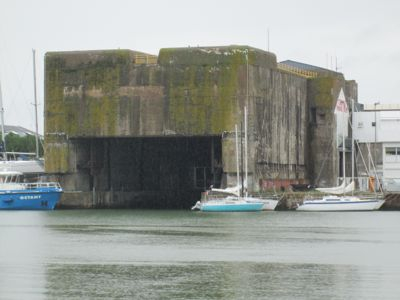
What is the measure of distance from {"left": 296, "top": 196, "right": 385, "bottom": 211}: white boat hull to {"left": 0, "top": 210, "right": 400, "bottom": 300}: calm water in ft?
41.1

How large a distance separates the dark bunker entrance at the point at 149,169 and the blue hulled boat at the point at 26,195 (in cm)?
422

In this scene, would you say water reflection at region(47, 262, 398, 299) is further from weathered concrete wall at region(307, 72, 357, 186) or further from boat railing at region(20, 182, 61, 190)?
weathered concrete wall at region(307, 72, 357, 186)

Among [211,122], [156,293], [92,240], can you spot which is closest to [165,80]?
[211,122]

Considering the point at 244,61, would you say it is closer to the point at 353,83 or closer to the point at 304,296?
the point at 353,83

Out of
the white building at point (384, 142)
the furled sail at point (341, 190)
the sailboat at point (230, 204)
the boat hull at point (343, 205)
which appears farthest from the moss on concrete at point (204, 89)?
the white building at point (384, 142)

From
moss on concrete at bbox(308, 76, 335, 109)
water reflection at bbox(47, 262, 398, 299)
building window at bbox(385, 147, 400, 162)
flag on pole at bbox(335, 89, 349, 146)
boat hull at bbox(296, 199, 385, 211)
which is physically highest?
moss on concrete at bbox(308, 76, 335, 109)

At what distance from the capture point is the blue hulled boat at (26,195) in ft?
291

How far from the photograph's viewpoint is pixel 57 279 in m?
39.6

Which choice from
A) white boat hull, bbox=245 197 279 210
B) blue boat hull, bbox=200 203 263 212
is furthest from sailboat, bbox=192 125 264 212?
white boat hull, bbox=245 197 279 210

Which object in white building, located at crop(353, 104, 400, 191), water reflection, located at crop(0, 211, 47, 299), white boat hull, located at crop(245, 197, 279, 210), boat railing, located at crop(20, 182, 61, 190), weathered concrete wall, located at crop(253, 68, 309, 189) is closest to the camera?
water reflection, located at crop(0, 211, 47, 299)

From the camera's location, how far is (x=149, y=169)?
99.5 m

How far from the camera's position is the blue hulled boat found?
3494 inches

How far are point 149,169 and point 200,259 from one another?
53375 mm

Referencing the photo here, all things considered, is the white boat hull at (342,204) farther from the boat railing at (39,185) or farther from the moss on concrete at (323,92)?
the boat railing at (39,185)
